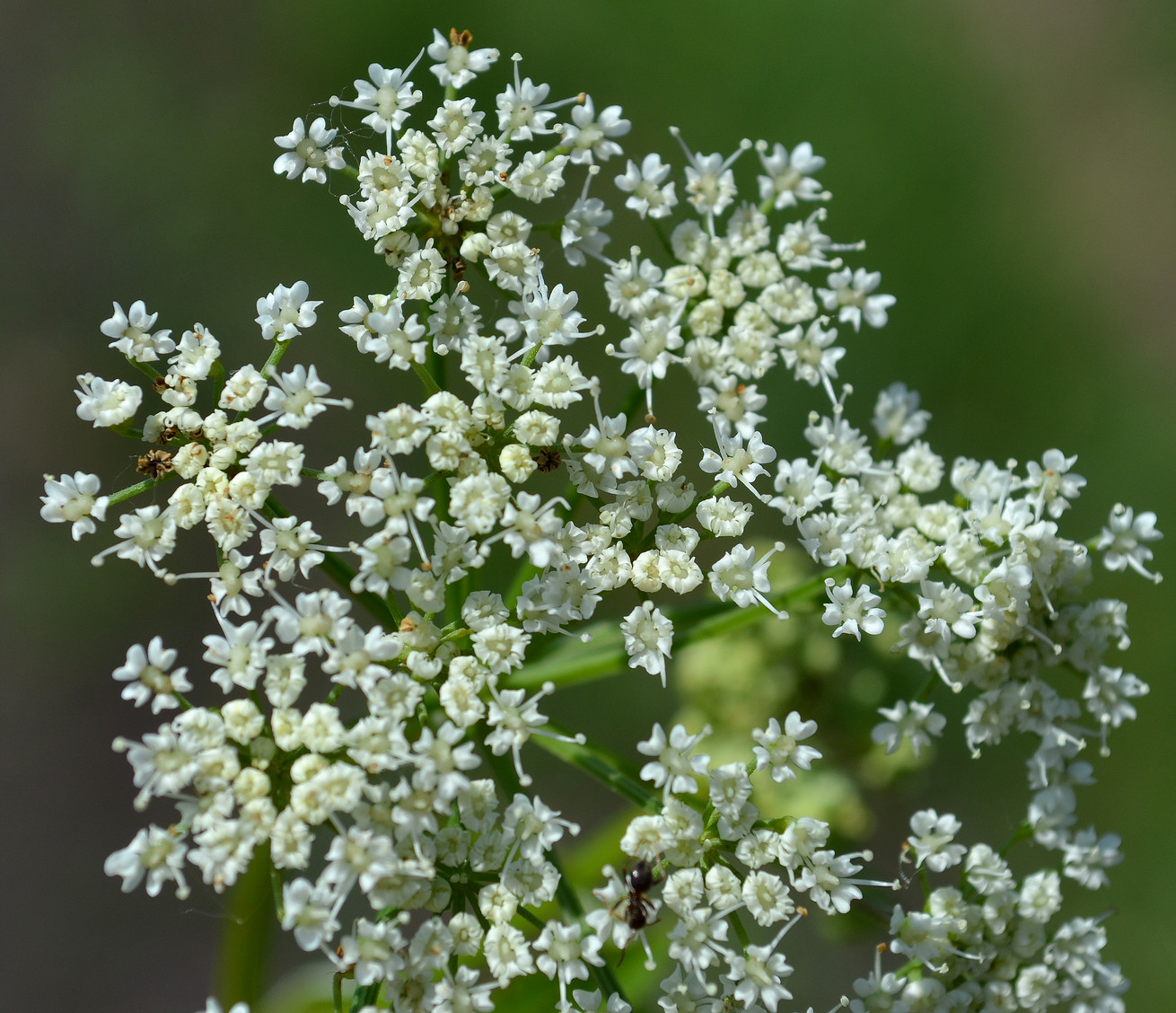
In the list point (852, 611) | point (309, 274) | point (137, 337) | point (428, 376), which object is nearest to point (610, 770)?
point (852, 611)

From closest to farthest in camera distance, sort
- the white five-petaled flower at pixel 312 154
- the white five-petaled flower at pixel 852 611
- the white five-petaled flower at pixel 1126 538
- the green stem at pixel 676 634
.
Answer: the white five-petaled flower at pixel 852 611
the white five-petaled flower at pixel 312 154
the green stem at pixel 676 634
the white five-petaled flower at pixel 1126 538

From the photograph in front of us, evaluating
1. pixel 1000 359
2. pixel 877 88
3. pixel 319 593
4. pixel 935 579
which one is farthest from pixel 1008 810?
pixel 319 593

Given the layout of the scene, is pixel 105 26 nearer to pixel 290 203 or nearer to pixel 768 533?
pixel 290 203

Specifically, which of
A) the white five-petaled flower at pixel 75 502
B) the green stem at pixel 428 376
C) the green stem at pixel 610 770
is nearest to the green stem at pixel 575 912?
the green stem at pixel 610 770

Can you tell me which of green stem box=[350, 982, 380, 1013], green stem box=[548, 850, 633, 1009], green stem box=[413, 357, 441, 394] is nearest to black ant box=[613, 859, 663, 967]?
green stem box=[548, 850, 633, 1009]

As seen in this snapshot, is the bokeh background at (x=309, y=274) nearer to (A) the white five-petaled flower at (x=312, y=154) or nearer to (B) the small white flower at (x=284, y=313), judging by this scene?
(A) the white five-petaled flower at (x=312, y=154)

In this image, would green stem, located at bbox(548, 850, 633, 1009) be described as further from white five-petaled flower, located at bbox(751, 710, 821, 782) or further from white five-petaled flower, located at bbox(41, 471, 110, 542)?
white five-petaled flower, located at bbox(41, 471, 110, 542)
